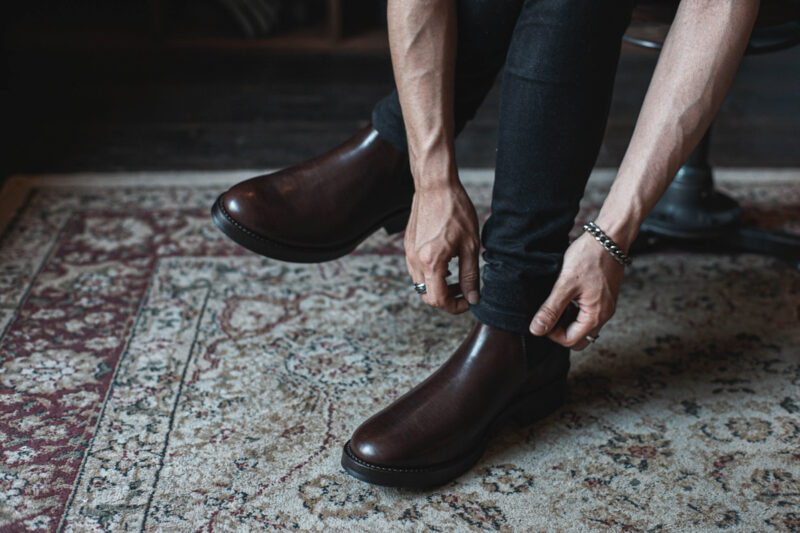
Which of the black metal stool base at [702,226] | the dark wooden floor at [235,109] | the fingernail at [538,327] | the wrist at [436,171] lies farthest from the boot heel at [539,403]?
the dark wooden floor at [235,109]

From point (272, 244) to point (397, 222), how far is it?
0.56 ft

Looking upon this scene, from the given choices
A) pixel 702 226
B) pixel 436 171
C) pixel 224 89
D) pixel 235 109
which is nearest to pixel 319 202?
pixel 436 171

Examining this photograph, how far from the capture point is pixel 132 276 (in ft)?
3.66

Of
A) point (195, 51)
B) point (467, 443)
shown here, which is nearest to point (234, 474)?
point (467, 443)

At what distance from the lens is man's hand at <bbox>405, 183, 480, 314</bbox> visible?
2.43 feet

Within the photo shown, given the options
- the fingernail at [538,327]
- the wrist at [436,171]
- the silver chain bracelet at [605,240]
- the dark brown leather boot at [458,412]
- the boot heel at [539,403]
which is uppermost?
the wrist at [436,171]

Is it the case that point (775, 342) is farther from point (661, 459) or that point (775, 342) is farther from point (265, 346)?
point (265, 346)

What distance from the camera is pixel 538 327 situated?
0.72 metres

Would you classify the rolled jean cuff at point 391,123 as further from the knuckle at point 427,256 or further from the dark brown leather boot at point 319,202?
the knuckle at point 427,256

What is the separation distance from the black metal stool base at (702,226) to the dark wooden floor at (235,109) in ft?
1.37

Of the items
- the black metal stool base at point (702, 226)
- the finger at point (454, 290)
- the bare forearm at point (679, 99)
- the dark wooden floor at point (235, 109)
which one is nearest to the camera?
the bare forearm at point (679, 99)

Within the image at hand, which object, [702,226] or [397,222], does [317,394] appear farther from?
[702,226]

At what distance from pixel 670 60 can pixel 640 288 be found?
475 millimetres

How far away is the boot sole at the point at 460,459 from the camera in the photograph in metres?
0.70
